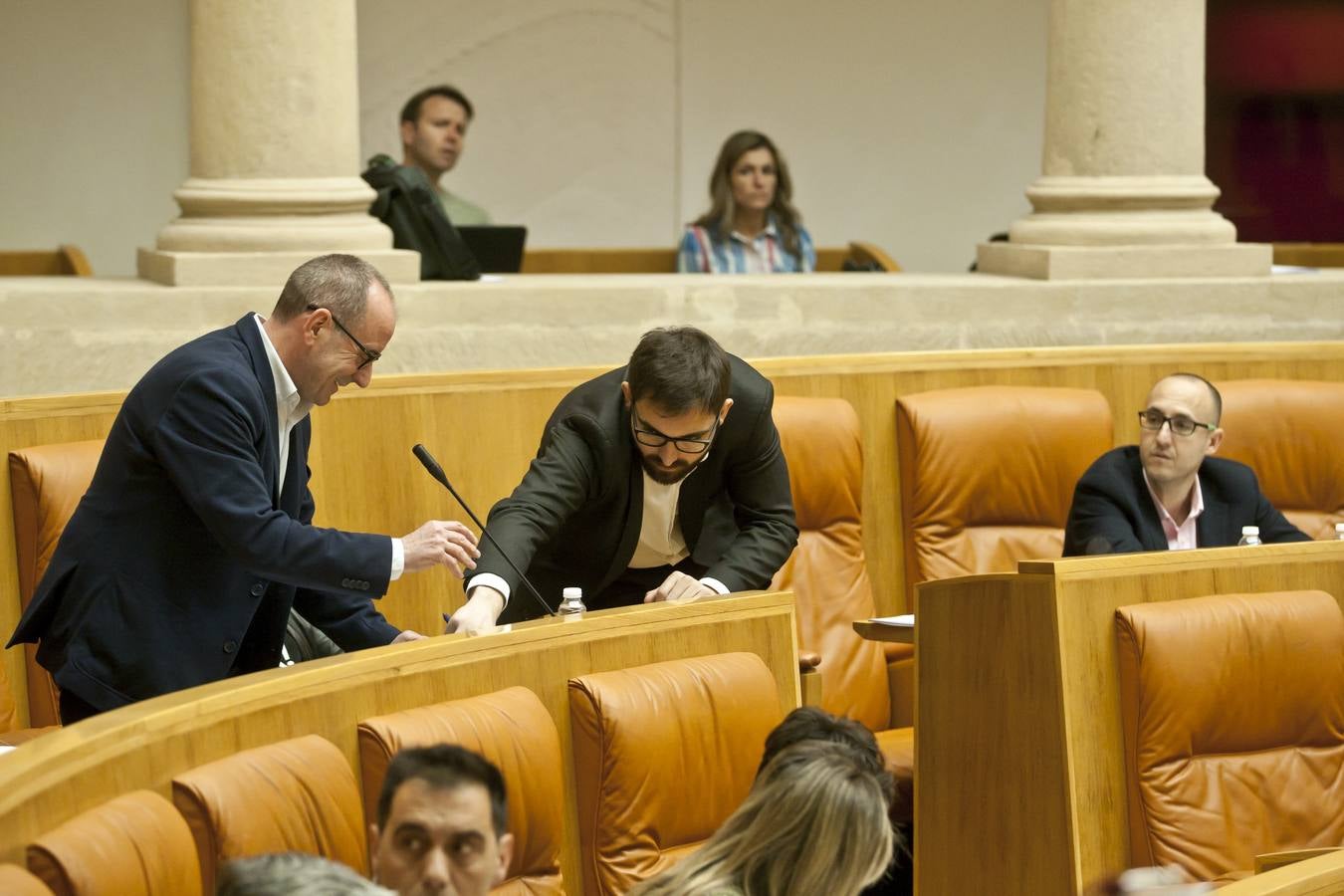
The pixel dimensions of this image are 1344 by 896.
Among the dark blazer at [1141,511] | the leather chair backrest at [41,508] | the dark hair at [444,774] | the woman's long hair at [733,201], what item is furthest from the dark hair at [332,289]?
the woman's long hair at [733,201]

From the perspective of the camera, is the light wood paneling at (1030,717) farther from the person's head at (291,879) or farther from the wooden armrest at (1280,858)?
the person's head at (291,879)

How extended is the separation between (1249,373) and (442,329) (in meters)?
2.09

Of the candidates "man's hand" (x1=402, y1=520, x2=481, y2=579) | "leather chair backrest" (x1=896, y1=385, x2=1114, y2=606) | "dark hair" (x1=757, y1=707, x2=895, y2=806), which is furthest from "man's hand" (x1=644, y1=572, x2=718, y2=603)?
"leather chair backrest" (x1=896, y1=385, x2=1114, y2=606)

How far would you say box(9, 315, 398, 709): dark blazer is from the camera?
8.91ft

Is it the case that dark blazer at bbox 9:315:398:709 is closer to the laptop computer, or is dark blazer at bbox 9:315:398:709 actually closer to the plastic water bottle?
the plastic water bottle

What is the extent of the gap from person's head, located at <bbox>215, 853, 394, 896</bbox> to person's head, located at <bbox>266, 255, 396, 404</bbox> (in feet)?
Answer: 3.99

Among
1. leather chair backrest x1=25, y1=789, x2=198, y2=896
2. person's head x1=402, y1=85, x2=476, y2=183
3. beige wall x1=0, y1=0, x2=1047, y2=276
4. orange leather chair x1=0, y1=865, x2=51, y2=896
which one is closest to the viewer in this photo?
orange leather chair x1=0, y1=865, x2=51, y2=896

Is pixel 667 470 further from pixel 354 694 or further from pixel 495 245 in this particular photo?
pixel 495 245

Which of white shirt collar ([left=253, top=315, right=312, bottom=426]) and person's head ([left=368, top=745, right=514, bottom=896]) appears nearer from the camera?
person's head ([left=368, top=745, right=514, bottom=896])

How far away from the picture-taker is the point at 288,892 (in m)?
1.69

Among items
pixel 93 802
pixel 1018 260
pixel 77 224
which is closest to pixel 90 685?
pixel 93 802

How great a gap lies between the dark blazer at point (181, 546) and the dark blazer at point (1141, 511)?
1767mm

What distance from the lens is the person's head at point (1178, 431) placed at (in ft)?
13.4

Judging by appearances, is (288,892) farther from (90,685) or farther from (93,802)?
(90,685)
